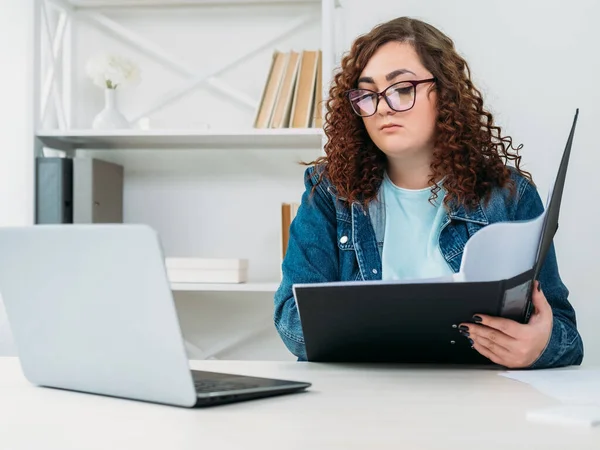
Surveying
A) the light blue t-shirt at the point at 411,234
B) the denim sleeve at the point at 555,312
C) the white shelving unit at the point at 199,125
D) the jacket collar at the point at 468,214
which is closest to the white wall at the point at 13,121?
the white shelving unit at the point at 199,125

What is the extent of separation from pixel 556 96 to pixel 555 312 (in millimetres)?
1172

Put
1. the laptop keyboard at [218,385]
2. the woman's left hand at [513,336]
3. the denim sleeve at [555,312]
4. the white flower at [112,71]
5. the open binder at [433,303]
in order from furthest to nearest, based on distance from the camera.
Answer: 1. the white flower at [112,71]
2. the denim sleeve at [555,312]
3. the woman's left hand at [513,336]
4. the open binder at [433,303]
5. the laptop keyboard at [218,385]

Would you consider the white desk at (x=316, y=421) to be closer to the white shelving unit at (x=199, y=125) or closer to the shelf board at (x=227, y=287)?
the shelf board at (x=227, y=287)

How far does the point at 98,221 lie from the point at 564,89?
4.79ft

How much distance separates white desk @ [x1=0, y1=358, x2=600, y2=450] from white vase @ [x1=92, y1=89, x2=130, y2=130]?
141 centimetres

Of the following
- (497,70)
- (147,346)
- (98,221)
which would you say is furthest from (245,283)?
(147,346)

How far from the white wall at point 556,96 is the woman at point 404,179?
0.77m

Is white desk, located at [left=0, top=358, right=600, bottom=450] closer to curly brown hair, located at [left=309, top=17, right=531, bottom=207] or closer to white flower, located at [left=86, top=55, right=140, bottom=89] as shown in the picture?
curly brown hair, located at [left=309, top=17, right=531, bottom=207]

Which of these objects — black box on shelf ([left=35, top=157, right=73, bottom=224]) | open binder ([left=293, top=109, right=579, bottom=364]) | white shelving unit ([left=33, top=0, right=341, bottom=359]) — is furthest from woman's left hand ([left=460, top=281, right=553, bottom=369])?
black box on shelf ([left=35, top=157, right=73, bottom=224])

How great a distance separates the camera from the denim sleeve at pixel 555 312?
4.02 ft

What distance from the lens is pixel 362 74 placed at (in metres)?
1.61

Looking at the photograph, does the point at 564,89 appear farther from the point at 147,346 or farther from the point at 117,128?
the point at 147,346

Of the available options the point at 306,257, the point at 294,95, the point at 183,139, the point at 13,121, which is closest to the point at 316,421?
the point at 306,257

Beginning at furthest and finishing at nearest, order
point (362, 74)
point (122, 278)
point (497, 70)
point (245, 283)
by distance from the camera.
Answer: point (497, 70) → point (245, 283) → point (362, 74) → point (122, 278)
